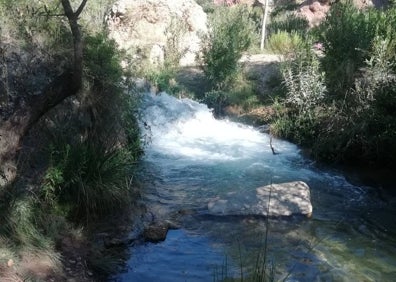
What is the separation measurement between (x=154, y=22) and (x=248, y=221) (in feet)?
37.1

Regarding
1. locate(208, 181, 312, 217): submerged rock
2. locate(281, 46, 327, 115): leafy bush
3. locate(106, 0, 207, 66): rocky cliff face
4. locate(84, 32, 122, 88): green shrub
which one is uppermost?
locate(106, 0, 207, 66): rocky cliff face

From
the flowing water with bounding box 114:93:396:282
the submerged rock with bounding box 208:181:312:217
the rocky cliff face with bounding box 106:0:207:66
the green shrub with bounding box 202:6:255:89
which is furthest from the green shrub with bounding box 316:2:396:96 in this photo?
the rocky cliff face with bounding box 106:0:207:66

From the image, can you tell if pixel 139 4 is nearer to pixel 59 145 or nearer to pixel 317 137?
pixel 317 137

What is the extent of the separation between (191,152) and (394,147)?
3761mm

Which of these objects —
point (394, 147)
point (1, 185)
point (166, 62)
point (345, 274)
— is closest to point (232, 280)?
point (345, 274)

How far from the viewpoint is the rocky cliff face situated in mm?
15594

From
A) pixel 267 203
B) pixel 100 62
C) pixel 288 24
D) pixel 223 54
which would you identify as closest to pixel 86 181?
pixel 100 62

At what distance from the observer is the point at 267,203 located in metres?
6.38

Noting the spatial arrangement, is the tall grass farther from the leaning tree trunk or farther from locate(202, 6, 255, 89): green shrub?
locate(202, 6, 255, 89): green shrub

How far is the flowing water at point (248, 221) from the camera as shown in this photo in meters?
5.04

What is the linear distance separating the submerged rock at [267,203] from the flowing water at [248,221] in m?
0.05

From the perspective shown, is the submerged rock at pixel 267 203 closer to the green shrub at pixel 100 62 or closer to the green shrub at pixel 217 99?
the green shrub at pixel 100 62

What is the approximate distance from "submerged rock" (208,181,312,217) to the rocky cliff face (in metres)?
9.42

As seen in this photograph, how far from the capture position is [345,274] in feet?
16.3
